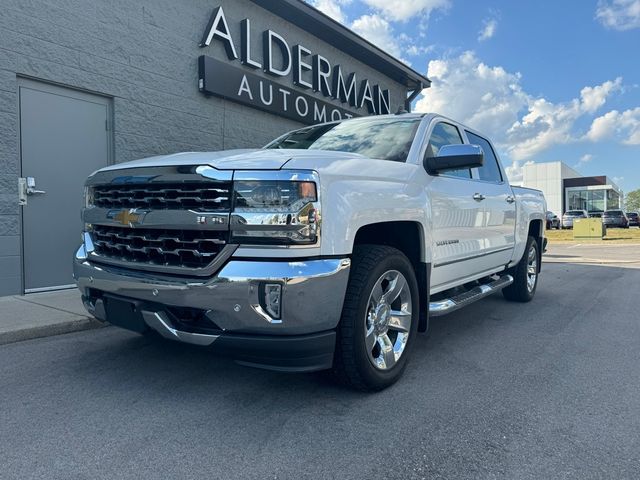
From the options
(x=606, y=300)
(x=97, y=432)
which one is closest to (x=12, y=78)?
(x=97, y=432)

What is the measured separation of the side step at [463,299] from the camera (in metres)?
3.71

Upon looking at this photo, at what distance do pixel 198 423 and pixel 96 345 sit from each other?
6.04 ft

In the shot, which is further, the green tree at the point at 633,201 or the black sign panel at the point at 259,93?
the green tree at the point at 633,201

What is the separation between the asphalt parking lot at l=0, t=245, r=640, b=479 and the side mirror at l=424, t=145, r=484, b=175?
152 cm

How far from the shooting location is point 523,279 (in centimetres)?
633

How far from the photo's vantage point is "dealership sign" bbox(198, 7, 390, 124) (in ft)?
26.0

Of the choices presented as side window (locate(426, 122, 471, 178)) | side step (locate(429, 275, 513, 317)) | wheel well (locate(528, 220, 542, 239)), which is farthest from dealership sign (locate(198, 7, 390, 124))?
side step (locate(429, 275, 513, 317))

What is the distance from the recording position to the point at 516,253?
5977 mm

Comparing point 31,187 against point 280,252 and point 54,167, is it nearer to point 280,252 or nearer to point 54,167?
point 54,167

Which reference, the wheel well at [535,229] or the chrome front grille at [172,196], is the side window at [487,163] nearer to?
the wheel well at [535,229]

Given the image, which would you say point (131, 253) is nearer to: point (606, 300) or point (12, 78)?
point (12, 78)

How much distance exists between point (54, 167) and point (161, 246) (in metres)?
4.09

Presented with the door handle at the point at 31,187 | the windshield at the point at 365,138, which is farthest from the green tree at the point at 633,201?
the door handle at the point at 31,187

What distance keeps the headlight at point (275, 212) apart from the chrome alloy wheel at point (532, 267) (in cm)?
481
